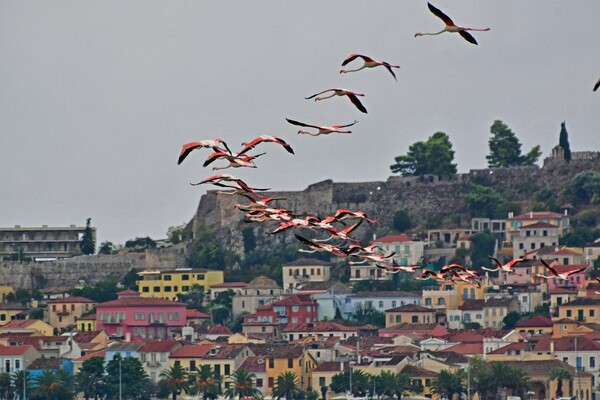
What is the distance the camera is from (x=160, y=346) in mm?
104000

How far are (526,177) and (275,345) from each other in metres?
34.5

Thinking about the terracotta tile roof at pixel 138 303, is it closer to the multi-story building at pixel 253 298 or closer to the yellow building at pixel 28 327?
the yellow building at pixel 28 327

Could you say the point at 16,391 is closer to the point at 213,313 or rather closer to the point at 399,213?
the point at 213,313

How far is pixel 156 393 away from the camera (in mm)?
98312

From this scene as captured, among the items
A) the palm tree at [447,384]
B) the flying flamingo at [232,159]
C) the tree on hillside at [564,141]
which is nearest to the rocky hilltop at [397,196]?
the tree on hillside at [564,141]

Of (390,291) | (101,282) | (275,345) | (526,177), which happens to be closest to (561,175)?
(526,177)

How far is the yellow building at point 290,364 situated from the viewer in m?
96.9

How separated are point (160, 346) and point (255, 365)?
7.19 metres

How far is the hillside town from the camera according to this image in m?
94.8

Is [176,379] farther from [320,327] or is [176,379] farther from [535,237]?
[535,237]

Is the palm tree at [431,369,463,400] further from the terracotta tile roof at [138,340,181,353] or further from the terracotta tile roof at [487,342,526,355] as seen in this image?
Answer: the terracotta tile roof at [138,340,181,353]

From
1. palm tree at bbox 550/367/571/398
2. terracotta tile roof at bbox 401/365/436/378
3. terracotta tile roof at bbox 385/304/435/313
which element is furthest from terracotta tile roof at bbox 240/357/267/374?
terracotta tile roof at bbox 385/304/435/313

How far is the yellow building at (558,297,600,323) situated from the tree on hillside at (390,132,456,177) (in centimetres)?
2798

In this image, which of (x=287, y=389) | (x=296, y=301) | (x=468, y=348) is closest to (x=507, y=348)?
(x=468, y=348)
